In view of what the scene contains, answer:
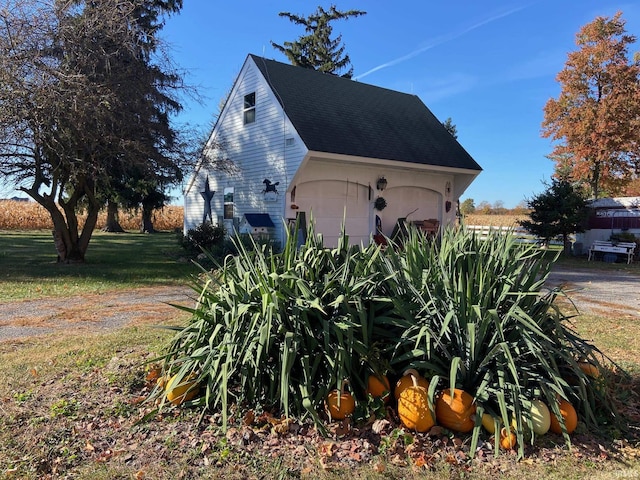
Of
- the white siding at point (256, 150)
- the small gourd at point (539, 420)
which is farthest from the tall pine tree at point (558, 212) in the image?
the small gourd at point (539, 420)

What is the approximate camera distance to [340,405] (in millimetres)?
2906

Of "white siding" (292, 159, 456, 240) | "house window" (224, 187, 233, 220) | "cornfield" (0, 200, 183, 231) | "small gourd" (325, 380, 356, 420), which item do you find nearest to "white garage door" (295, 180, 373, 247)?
"white siding" (292, 159, 456, 240)

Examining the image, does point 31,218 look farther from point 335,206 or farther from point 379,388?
point 379,388

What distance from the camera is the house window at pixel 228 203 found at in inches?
619

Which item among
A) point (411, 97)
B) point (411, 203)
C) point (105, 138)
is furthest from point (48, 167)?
point (411, 97)

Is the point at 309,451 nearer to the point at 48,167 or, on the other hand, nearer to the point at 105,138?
the point at 105,138

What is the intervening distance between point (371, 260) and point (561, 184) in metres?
16.5

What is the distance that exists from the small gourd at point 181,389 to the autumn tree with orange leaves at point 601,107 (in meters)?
Result: 22.8

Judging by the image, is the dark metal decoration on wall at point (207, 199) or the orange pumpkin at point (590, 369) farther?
the dark metal decoration on wall at point (207, 199)

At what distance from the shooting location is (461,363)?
2973 mm

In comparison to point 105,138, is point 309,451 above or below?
below

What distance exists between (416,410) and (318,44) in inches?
1227

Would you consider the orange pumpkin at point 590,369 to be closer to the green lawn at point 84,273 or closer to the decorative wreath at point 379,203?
the green lawn at point 84,273

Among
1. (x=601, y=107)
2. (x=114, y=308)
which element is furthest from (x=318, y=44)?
(x=114, y=308)
